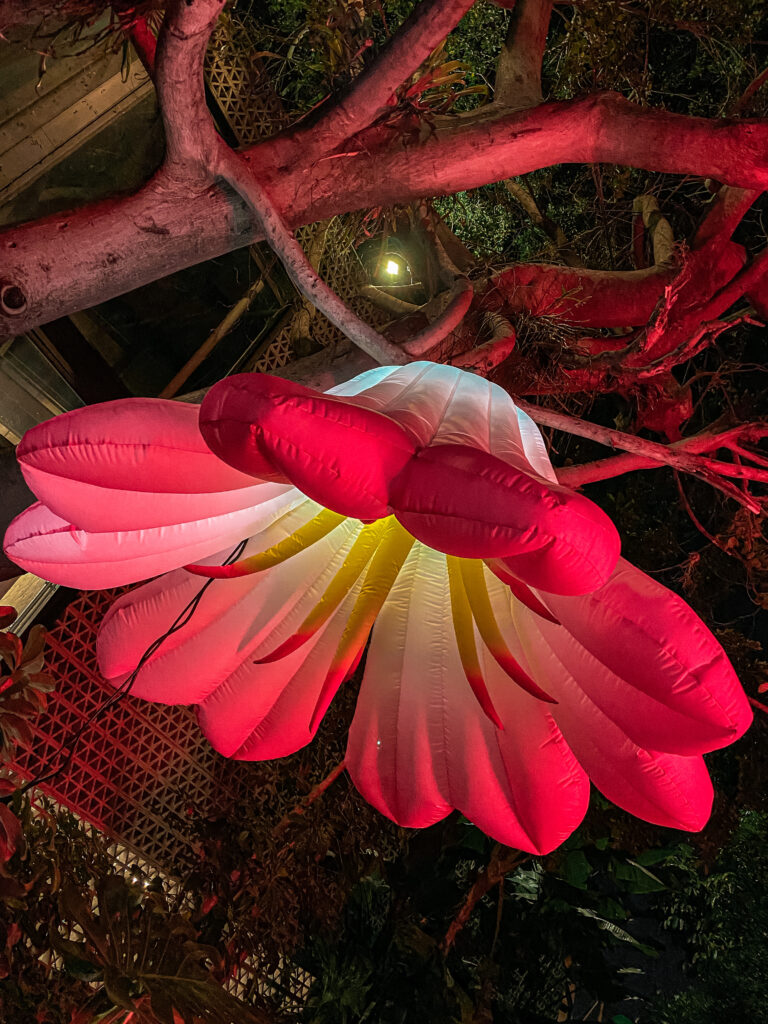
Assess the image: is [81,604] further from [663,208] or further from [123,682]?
[663,208]

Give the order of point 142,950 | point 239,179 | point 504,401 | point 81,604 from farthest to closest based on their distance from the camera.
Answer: point 81,604 → point 142,950 → point 239,179 → point 504,401

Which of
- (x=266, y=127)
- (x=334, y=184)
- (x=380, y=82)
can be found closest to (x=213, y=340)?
(x=266, y=127)

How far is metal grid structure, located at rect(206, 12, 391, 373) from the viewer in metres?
3.59

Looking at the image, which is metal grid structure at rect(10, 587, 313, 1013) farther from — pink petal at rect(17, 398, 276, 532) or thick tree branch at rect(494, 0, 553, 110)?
thick tree branch at rect(494, 0, 553, 110)

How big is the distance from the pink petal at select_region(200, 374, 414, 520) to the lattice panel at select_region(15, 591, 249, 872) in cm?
226

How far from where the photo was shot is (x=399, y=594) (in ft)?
4.86

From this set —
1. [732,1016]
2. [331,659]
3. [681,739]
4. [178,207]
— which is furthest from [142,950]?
[732,1016]

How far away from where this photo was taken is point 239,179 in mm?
2109

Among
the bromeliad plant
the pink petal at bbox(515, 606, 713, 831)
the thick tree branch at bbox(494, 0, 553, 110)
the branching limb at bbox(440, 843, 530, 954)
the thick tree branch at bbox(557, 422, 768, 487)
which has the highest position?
the thick tree branch at bbox(494, 0, 553, 110)

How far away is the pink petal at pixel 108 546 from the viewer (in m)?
1.28

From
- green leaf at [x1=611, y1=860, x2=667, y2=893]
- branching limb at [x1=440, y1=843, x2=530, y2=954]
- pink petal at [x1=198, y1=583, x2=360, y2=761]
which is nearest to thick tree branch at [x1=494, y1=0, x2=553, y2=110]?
pink petal at [x1=198, y1=583, x2=360, y2=761]

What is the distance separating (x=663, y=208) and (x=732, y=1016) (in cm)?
445

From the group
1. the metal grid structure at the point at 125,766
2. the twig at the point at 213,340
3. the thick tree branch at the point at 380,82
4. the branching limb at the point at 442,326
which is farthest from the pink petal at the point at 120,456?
the twig at the point at 213,340

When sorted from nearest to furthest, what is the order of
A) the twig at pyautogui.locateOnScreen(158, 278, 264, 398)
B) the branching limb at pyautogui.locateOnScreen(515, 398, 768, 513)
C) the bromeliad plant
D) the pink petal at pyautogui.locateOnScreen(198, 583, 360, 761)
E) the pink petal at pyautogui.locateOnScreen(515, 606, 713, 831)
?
the pink petal at pyautogui.locateOnScreen(515, 606, 713, 831), the pink petal at pyautogui.locateOnScreen(198, 583, 360, 761), the bromeliad plant, the branching limb at pyautogui.locateOnScreen(515, 398, 768, 513), the twig at pyautogui.locateOnScreen(158, 278, 264, 398)
